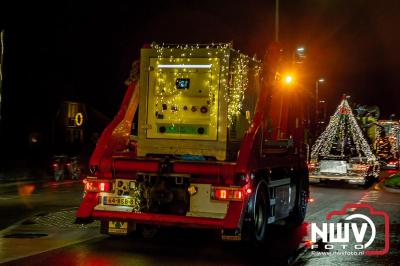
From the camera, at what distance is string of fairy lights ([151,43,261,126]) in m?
10.2

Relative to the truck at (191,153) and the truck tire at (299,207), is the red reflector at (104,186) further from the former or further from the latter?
the truck tire at (299,207)

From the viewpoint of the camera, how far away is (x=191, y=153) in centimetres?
1045

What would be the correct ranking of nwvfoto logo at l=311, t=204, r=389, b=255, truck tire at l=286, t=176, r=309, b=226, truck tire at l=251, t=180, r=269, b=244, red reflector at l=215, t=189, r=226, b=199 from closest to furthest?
1. red reflector at l=215, t=189, r=226, b=199
2. truck tire at l=251, t=180, r=269, b=244
3. nwvfoto logo at l=311, t=204, r=389, b=255
4. truck tire at l=286, t=176, r=309, b=226

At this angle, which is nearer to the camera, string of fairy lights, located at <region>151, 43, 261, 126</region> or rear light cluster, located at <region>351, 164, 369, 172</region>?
string of fairy lights, located at <region>151, 43, 261, 126</region>

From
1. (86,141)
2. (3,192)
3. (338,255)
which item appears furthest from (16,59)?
(338,255)

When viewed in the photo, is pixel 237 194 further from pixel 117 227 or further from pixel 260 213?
pixel 117 227

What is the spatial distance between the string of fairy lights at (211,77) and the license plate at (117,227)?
86.3 inches

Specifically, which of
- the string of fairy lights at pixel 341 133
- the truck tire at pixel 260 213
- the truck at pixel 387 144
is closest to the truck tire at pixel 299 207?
the truck tire at pixel 260 213

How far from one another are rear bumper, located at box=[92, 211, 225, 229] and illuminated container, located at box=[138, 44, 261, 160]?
144 centimetres

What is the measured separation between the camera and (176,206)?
→ 31.2 ft

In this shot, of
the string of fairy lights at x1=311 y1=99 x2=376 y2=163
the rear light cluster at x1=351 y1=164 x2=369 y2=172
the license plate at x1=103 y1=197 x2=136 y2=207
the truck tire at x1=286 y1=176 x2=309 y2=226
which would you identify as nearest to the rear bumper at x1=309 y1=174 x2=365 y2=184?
the rear light cluster at x1=351 y1=164 x2=369 y2=172

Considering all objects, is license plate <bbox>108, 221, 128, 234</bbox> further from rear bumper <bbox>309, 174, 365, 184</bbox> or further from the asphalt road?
rear bumper <bbox>309, 174, 365, 184</bbox>

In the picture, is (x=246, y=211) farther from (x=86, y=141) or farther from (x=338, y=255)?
(x=86, y=141)

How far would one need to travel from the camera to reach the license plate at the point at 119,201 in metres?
9.76
